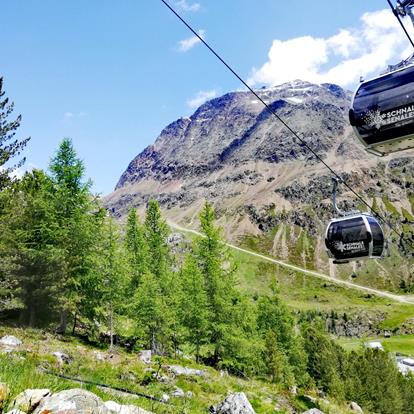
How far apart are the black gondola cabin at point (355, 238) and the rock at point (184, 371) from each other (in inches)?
353

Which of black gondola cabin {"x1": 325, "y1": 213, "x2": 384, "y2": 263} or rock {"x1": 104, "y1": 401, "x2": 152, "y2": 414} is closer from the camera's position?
rock {"x1": 104, "y1": 401, "x2": 152, "y2": 414}

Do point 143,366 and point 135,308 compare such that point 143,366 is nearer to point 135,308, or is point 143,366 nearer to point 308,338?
point 135,308

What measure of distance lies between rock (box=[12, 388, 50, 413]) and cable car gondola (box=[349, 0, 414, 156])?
326 inches

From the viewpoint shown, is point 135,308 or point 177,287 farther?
point 177,287

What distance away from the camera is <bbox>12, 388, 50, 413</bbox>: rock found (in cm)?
498

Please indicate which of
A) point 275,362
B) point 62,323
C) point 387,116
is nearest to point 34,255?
point 62,323

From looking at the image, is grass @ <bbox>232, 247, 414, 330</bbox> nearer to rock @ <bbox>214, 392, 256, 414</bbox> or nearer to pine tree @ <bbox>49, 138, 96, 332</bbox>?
pine tree @ <bbox>49, 138, 96, 332</bbox>

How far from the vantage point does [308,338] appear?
178 feet

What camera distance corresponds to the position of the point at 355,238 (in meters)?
14.9

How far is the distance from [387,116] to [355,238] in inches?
259

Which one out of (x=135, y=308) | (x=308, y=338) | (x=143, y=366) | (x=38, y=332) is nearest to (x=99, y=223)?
(x=135, y=308)

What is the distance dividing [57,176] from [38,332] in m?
11.8

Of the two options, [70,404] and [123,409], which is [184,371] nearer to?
[123,409]

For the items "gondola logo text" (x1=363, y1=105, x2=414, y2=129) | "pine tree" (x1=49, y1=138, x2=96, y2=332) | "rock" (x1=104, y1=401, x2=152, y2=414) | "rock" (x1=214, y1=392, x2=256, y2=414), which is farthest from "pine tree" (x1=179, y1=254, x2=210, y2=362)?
"rock" (x1=104, y1=401, x2=152, y2=414)
